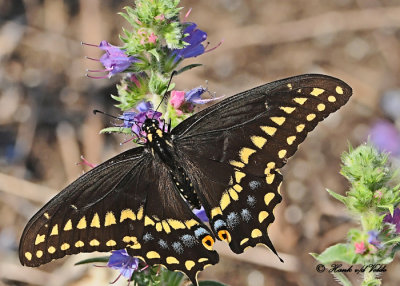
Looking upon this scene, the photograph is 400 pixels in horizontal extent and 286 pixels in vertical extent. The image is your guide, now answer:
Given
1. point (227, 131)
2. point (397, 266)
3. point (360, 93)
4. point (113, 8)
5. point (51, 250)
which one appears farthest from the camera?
point (113, 8)

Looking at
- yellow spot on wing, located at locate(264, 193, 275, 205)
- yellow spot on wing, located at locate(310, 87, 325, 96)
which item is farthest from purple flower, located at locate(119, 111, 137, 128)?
yellow spot on wing, located at locate(310, 87, 325, 96)

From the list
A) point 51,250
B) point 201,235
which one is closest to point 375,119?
point 201,235

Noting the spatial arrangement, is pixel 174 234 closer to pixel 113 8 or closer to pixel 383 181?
pixel 383 181

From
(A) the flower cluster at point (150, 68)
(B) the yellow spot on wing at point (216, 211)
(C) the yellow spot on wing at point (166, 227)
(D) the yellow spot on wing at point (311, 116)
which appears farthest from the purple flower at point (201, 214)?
(D) the yellow spot on wing at point (311, 116)

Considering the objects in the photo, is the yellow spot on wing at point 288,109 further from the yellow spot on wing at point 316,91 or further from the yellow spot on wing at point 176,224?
the yellow spot on wing at point 176,224

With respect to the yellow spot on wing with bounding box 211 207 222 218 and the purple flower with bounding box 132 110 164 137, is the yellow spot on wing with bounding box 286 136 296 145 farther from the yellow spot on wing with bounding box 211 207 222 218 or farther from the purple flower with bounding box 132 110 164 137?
the purple flower with bounding box 132 110 164 137

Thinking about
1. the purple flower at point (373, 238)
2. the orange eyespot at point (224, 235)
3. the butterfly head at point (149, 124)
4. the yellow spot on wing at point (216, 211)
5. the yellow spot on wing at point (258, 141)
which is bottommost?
the purple flower at point (373, 238)

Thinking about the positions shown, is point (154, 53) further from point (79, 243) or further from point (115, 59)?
point (79, 243)
